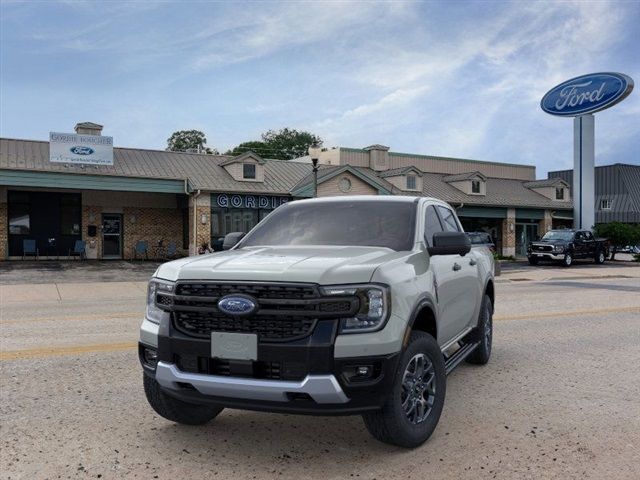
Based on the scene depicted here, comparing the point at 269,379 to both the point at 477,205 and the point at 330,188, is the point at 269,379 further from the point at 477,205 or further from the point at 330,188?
the point at 477,205

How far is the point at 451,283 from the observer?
513cm

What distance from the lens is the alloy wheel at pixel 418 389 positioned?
3.92 metres

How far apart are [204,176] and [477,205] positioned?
702 inches

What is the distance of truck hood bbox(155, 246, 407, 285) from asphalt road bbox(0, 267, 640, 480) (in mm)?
1227

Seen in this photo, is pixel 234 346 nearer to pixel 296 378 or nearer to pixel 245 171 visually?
pixel 296 378

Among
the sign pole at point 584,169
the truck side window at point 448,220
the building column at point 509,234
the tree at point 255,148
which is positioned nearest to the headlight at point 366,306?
the truck side window at point 448,220

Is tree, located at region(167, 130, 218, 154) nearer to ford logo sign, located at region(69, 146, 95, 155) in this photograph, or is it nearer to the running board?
ford logo sign, located at region(69, 146, 95, 155)

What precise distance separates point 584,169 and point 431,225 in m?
35.7

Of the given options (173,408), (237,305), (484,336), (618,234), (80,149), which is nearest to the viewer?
(237,305)

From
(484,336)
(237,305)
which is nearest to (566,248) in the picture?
(484,336)

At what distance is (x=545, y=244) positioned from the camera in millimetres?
30422

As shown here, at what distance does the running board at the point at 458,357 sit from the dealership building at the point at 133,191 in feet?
73.3

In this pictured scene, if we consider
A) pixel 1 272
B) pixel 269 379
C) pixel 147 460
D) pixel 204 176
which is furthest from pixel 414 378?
pixel 204 176

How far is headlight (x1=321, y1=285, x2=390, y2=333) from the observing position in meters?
3.54
